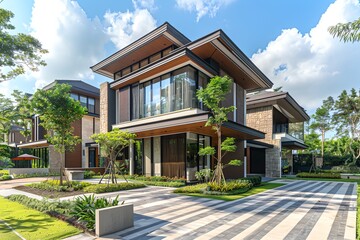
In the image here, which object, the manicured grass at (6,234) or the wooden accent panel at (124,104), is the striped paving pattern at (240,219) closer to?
the manicured grass at (6,234)

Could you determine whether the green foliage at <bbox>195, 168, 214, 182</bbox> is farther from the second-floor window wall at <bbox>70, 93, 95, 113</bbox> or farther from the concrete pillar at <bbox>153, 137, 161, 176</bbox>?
the second-floor window wall at <bbox>70, 93, 95, 113</bbox>

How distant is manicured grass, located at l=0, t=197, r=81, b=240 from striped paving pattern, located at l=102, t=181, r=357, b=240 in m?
1.32

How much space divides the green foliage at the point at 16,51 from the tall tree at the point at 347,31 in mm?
13234

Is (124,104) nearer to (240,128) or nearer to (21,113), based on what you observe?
(240,128)

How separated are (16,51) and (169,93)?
8.48 m

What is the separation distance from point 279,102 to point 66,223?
2188 centimetres

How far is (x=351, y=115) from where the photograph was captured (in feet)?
91.4

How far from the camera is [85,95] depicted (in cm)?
2769

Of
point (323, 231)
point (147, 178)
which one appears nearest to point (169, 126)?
point (147, 178)

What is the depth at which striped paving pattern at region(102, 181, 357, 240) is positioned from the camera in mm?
5590

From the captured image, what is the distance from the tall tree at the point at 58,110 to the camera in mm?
12203

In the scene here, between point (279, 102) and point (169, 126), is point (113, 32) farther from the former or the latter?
point (279, 102)

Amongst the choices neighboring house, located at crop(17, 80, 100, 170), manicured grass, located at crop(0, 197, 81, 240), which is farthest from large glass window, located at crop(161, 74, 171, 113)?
neighboring house, located at crop(17, 80, 100, 170)

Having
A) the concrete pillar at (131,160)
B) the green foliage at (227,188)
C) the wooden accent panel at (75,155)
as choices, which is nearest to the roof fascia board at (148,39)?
the concrete pillar at (131,160)
